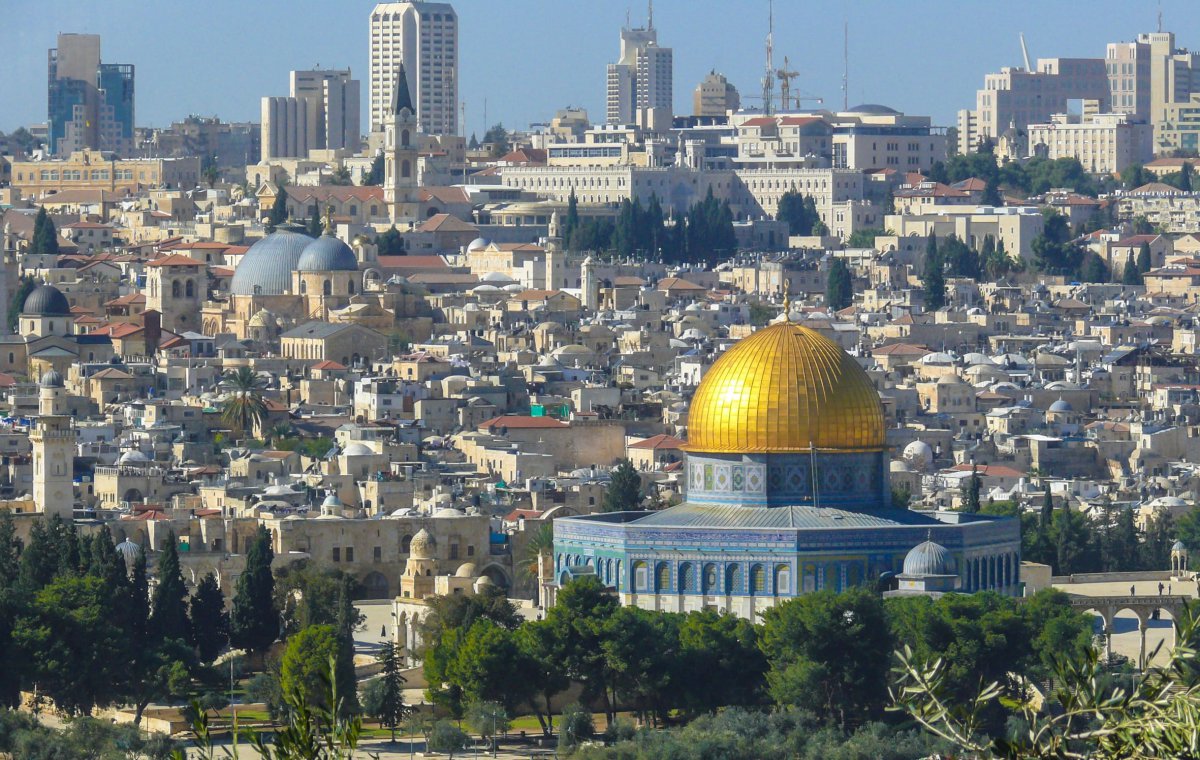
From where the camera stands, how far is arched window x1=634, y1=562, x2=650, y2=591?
52.9 meters

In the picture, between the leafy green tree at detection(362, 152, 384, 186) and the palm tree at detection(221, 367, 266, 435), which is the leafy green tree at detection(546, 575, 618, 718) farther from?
the leafy green tree at detection(362, 152, 384, 186)

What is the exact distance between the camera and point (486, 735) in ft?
151

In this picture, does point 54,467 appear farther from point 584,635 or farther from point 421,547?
point 584,635

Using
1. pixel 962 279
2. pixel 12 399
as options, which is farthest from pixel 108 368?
pixel 962 279

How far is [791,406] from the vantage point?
52.9 metres

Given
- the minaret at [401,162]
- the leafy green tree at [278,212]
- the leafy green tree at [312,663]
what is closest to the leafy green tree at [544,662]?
the leafy green tree at [312,663]

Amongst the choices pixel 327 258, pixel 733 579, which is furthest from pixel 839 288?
pixel 733 579

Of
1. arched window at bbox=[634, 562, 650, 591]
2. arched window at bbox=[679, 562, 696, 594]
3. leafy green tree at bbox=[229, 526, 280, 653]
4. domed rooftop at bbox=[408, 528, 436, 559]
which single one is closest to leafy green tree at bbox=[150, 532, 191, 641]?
leafy green tree at bbox=[229, 526, 280, 653]

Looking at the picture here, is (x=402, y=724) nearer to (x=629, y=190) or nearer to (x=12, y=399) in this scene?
(x=12, y=399)

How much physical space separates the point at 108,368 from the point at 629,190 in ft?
180

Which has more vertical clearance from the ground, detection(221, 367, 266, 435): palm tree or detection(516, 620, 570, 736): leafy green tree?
detection(221, 367, 266, 435): palm tree

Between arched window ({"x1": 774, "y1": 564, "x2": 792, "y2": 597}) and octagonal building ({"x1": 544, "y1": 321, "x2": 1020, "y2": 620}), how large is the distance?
0.05 feet

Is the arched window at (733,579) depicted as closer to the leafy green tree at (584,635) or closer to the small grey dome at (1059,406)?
the leafy green tree at (584,635)

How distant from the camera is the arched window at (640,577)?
2084 inches
